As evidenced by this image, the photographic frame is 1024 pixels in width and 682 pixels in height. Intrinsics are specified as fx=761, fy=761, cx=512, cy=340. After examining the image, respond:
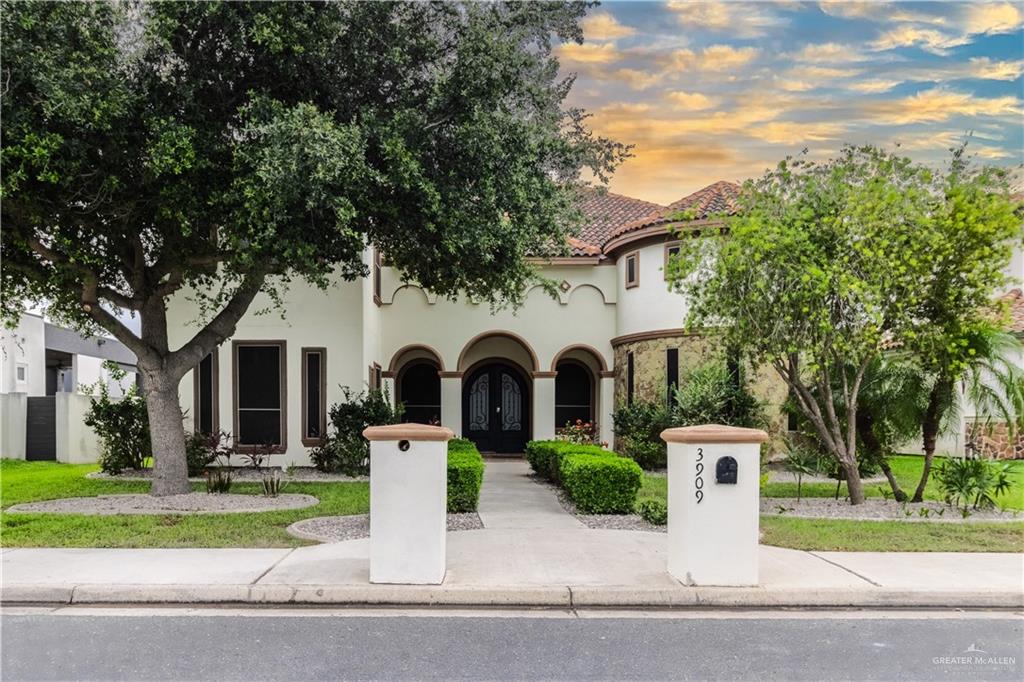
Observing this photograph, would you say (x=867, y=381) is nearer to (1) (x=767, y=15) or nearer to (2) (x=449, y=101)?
(1) (x=767, y=15)

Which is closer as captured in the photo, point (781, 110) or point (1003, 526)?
point (1003, 526)

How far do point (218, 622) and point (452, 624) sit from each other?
1.76m

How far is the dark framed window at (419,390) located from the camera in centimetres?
2123

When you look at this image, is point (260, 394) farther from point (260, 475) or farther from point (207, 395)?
point (260, 475)

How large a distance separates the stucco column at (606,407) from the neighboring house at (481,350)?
4 centimetres

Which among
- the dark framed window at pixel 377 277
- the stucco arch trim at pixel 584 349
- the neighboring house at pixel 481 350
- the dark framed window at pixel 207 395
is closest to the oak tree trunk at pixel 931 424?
the neighboring house at pixel 481 350

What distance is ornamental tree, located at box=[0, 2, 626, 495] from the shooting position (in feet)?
29.1

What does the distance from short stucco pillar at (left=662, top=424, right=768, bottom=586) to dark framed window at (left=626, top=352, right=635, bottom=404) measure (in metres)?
12.1

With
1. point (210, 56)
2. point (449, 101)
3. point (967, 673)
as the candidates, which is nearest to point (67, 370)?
point (210, 56)

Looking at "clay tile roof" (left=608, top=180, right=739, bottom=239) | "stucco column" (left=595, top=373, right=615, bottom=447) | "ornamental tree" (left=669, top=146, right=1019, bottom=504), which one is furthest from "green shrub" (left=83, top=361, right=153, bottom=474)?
"clay tile roof" (left=608, top=180, right=739, bottom=239)

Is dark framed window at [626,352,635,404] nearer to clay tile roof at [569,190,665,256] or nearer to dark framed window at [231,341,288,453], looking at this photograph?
clay tile roof at [569,190,665,256]

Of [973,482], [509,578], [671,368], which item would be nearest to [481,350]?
[671,368]

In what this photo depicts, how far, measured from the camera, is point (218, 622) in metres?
5.73

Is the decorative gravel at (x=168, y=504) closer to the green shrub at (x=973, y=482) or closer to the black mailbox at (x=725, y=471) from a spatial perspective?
the black mailbox at (x=725, y=471)
